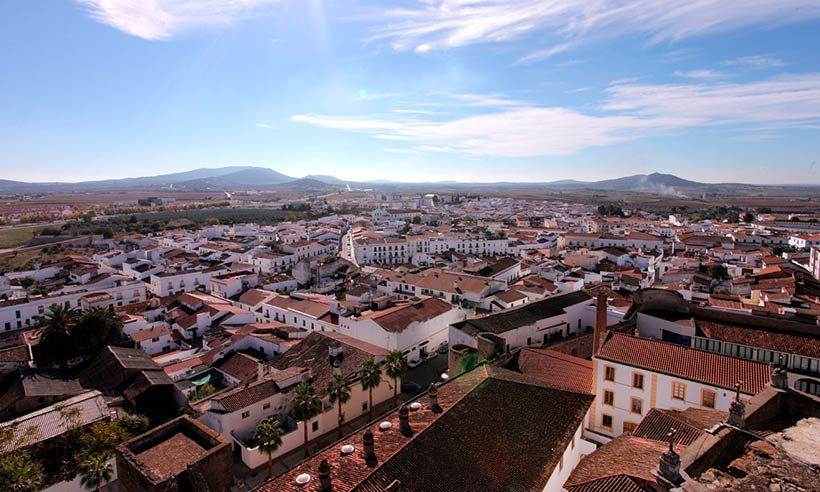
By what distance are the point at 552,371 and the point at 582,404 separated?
5.69 metres

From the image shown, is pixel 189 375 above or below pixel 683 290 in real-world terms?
below

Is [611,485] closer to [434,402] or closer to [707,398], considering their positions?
[434,402]

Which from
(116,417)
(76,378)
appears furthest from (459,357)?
(76,378)

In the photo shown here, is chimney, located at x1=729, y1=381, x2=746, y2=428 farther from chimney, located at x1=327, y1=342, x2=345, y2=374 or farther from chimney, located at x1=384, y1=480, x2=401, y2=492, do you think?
chimney, located at x1=327, y1=342, x2=345, y2=374

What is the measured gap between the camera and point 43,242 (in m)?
114

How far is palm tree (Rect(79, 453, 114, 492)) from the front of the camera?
64.9ft

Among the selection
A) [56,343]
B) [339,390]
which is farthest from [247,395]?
[56,343]

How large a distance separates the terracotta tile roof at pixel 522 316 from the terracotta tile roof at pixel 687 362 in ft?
34.6

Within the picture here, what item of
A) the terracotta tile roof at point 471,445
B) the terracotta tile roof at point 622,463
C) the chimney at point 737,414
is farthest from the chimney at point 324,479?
the chimney at point 737,414

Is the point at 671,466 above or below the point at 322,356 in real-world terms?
above

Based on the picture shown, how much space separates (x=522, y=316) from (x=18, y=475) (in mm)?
29997

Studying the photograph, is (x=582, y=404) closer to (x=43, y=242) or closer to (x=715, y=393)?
(x=715, y=393)

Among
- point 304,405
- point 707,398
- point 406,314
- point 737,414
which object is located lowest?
point 304,405

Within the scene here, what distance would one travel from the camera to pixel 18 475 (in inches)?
704
